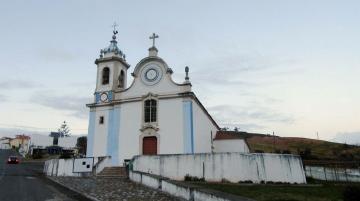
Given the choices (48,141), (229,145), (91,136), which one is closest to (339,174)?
(229,145)

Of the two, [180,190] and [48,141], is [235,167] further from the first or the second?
[48,141]

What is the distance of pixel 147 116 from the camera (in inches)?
992

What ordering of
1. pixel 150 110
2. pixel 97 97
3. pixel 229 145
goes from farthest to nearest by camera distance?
pixel 229 145
pixel 97 97
pixel 150 110

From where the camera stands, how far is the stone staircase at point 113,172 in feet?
72.0

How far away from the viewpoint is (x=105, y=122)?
26.7 m

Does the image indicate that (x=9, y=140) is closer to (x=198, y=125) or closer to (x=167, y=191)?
(x=198, y=125)

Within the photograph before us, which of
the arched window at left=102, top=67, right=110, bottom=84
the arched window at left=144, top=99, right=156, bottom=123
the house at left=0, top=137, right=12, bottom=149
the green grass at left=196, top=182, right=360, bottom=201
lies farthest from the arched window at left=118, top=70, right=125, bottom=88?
the house at left=0, top=137, right=12, bottom=149

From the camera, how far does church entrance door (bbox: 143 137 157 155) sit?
80.2ft

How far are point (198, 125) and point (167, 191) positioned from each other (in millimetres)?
13476

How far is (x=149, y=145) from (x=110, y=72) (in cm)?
779

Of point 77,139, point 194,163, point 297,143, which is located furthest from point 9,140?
point 194,163

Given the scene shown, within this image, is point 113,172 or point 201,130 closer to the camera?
point 113,172

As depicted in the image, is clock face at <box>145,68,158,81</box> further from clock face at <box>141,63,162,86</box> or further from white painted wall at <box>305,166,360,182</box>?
white painted wall at <box>305,166,360,182</box>

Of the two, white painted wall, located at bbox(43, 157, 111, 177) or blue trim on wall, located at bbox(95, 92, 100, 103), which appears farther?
blue trim on wall, located at bbox(95, 92, 100, 103)
